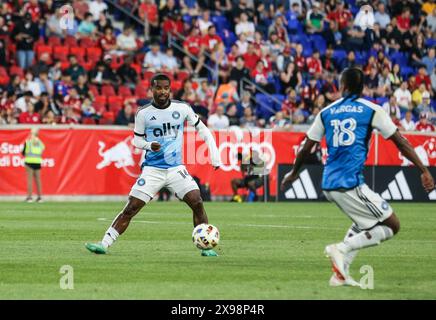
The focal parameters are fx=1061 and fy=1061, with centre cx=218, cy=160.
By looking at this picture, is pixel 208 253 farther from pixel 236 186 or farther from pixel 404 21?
pixel 404 21

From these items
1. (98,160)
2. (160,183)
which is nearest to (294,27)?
(98,160)

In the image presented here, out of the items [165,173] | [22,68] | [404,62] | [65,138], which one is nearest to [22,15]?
[22,68]

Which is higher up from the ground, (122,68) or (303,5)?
(303,5)

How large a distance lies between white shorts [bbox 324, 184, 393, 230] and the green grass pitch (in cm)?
71

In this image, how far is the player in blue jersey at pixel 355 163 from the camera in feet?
37.3

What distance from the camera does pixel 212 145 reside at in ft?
49.7

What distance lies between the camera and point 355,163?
11531 mm

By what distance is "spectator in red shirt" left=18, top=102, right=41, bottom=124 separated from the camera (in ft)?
103

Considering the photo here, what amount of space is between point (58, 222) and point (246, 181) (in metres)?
11.0

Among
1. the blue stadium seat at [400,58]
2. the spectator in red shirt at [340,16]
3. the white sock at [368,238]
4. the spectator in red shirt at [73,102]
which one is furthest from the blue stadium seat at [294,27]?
the white sock at [368,238]

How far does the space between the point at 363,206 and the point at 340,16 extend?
30062mm

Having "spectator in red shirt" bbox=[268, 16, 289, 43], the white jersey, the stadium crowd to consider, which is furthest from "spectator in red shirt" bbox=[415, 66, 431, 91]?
the white jersey

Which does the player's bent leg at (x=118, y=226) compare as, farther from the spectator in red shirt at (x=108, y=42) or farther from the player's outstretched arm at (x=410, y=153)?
the spectator in red shirt at (x=108, y=42)

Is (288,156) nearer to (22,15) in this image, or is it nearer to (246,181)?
(246,181)
